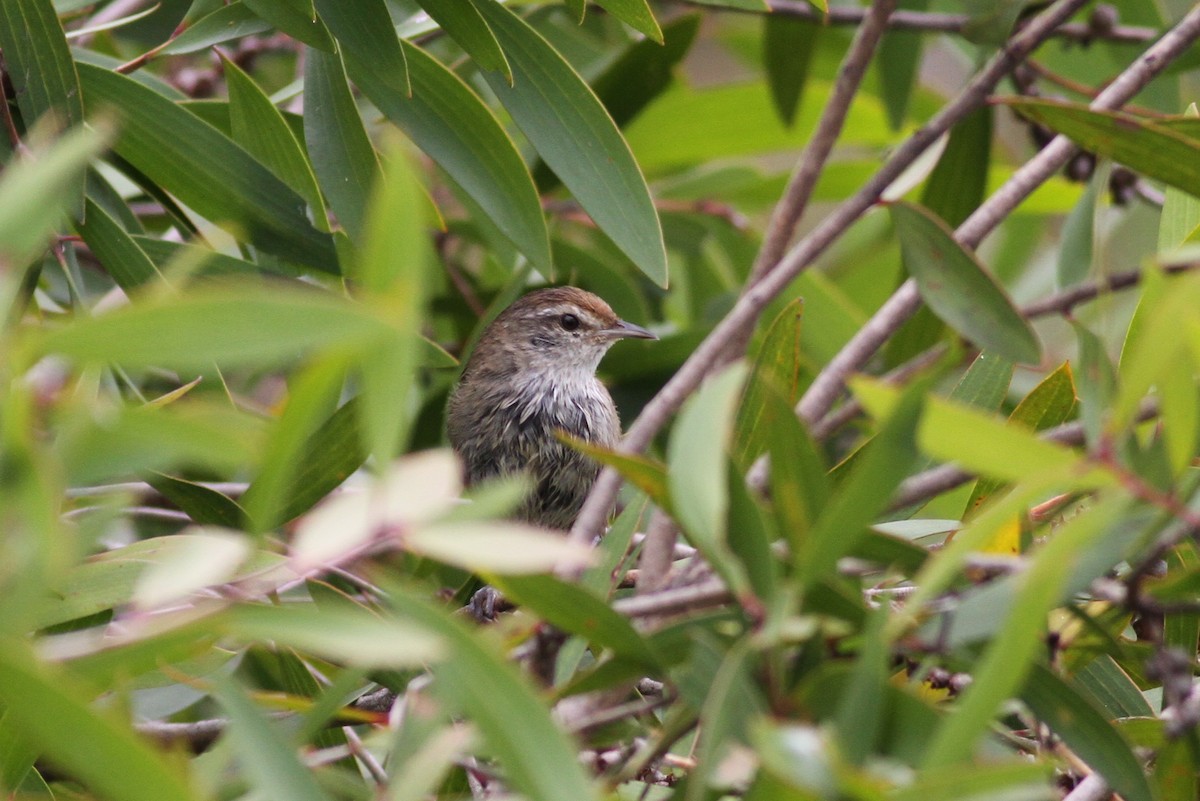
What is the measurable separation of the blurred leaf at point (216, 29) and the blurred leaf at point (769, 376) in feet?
4.12

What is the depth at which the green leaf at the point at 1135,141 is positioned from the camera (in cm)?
222

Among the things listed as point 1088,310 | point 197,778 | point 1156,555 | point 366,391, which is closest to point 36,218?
point 366,391

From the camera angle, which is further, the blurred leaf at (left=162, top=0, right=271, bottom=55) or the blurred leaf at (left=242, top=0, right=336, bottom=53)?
the blurred leaf at (left=162, top=0, right=271, bottom=55)

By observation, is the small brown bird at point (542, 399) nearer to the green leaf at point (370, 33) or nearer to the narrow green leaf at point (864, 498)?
the green leaf at point (370, 33)

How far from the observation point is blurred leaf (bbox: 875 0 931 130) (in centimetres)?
455

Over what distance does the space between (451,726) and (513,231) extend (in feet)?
4.08

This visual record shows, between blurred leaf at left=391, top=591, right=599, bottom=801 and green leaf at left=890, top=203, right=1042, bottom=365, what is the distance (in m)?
1.06

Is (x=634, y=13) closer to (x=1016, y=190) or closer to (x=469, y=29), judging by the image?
(x=469, y=29)

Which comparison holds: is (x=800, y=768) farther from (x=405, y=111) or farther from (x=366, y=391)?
(x=405, y=111)

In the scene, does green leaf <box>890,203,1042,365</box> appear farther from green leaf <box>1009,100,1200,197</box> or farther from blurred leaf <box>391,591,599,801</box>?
blurred leaf <box>391,591,599,801</box>

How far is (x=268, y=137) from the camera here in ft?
9.61

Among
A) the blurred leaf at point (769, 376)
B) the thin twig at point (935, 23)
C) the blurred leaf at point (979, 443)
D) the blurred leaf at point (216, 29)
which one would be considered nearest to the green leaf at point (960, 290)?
the blurred leaf at point (769, 376)

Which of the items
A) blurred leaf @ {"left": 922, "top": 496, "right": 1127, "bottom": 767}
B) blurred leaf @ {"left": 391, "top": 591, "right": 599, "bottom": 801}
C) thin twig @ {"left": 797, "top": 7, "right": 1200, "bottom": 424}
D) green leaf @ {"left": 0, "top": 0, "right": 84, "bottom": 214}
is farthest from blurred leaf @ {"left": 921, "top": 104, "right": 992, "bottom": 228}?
blurred leaf @ {"left": 391, "top": 591, "right": 599, "bottom": 801}

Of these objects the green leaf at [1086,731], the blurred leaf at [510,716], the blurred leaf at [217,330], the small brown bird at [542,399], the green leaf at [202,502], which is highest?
the blurred leaf at [217,330]
